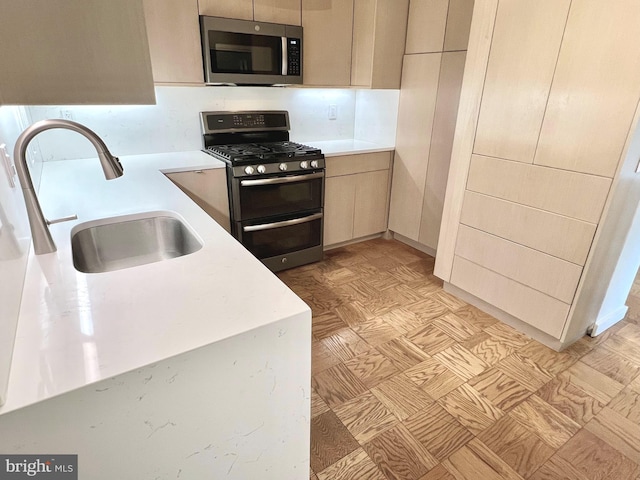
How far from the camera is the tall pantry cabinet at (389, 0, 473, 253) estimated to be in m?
2.71

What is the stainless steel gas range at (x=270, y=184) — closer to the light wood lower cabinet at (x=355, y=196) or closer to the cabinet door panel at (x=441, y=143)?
the light wood lower cabinet at (x=355, y=196)

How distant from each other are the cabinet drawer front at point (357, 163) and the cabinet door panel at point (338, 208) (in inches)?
2.3

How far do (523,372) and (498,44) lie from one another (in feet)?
5.95

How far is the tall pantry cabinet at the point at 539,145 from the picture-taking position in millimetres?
1672

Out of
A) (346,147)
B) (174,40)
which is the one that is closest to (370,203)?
(346,147)

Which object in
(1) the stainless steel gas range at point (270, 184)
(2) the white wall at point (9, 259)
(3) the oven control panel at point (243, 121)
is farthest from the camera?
(3) the oven control panel at point (243, 121)

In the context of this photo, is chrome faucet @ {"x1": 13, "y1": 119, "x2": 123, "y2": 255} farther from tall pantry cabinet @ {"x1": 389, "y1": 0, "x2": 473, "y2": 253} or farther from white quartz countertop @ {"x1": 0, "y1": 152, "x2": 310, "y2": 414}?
tall pantry cabinet @ {"x1": 389, "y1": 0, "x2": 473, "y2": 253}

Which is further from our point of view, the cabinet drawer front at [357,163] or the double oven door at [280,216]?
the cabinet drawer front at [357,163]

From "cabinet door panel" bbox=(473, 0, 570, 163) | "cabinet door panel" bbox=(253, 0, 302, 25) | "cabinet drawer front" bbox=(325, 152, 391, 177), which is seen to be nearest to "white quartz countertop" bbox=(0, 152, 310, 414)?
"cabinet door panel" bbox=(473, 0, 570, 163)

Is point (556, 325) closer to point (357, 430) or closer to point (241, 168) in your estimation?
point (357, 430)

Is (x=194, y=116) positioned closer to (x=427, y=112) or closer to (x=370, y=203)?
(x=370, y=203)

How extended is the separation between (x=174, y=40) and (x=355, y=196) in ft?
5.87

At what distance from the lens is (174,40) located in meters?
2.33

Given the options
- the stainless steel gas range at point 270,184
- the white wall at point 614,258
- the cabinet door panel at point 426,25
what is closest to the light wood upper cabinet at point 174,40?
the stainless steel gas range at point 270,184
